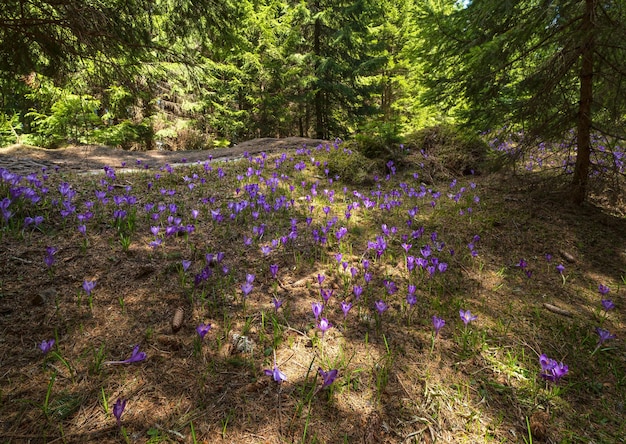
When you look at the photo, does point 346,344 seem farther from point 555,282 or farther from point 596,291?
point 596,291

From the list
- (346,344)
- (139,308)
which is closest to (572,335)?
(346,344)

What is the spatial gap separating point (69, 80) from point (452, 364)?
17.9ft

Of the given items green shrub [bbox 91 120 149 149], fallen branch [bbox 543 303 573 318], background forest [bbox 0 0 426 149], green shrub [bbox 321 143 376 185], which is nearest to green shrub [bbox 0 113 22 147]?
background forest [bbox 0 0 426 149]

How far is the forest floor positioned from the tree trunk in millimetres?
529

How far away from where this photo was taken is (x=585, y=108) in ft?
12.9

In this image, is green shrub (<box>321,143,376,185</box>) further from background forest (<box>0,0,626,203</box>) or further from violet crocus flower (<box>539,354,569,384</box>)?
A: violet crocus flower (<box>539,354,569,384</box>)

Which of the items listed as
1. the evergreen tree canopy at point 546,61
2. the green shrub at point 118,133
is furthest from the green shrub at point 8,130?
the evergreen tree canopy at point 546,61

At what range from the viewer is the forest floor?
1.53 m

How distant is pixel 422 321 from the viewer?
2.37 m

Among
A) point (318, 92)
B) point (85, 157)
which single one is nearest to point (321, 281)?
point (85, 157)

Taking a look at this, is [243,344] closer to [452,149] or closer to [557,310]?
[557,310]

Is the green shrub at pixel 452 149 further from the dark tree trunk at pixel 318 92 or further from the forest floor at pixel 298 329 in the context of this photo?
the dark tree trunk at pixel 318 92

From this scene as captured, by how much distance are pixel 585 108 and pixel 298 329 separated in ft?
15.3

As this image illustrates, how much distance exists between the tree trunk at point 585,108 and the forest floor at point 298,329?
529 millimetres
